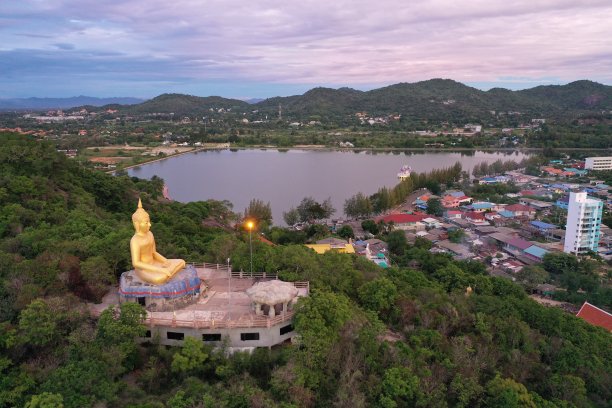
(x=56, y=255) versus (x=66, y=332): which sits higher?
(x=56, y=255)

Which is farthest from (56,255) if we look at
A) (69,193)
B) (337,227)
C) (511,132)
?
(511,132)

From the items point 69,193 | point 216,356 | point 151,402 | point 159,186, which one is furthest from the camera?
point 159,186

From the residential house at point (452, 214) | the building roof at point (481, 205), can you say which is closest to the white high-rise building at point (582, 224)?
the residential house at point (452, 214)

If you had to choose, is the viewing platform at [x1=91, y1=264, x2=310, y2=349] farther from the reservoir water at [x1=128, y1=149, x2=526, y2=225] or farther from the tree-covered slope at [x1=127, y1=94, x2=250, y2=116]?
the tree-covered slope at [x1=127, y1=94, x2=250, y2=116]

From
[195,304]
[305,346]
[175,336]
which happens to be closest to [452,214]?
[195,304]

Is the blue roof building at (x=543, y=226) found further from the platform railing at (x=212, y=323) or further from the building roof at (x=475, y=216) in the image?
the platform railing at (x=212, y=323)

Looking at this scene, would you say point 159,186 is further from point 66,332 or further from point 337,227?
point 66,332

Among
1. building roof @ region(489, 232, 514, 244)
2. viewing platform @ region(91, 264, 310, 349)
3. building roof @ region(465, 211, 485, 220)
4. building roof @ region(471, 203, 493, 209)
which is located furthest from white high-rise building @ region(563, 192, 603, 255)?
viewing platform @ region(91, 264, 310, 349)
